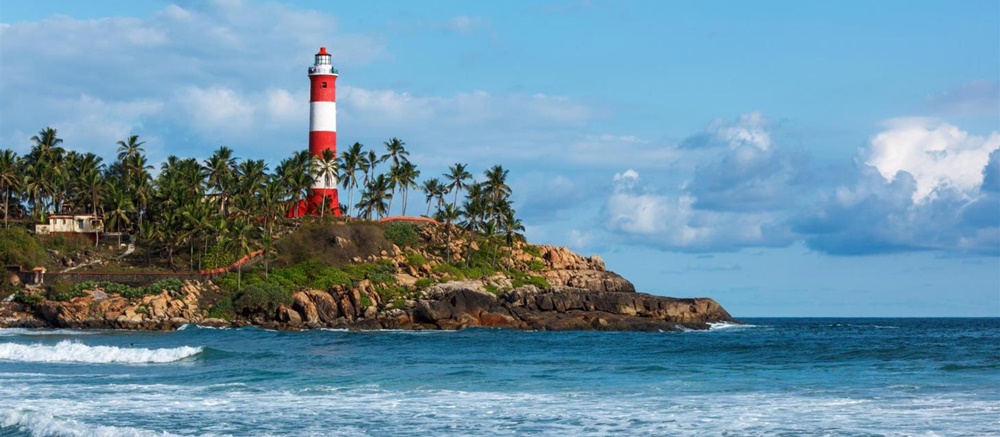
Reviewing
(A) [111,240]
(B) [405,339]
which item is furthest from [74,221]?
(B) [405,339]

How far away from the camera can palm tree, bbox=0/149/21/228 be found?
75.2m

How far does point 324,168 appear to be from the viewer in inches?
3019

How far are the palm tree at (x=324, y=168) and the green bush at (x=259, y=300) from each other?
46.5 ft

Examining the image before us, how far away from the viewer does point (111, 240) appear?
74000 millimetres

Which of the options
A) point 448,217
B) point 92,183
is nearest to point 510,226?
point 448,217

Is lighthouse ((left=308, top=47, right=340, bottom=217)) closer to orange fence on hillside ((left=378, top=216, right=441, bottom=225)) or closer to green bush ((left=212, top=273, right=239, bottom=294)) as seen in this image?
orange fence on hillside ((left=378, top=216, right=441, bottom=225))

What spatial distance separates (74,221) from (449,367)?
48.5 m

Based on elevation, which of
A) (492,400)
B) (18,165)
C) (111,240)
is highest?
(18,165)

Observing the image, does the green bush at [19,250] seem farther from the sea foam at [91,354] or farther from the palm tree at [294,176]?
the sea foam at [91,354]

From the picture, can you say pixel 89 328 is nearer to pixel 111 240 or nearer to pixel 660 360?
pixel 111 240

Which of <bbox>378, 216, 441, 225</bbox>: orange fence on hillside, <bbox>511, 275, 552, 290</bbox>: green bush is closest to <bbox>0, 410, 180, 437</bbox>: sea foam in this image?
<bbox>511, 275, 552, 290</bbox>: green bush

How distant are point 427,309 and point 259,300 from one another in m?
9.80

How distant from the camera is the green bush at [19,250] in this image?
65250 mm

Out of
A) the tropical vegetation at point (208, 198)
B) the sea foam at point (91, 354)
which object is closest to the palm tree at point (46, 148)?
the tropical vegetation at point (208, 198)
